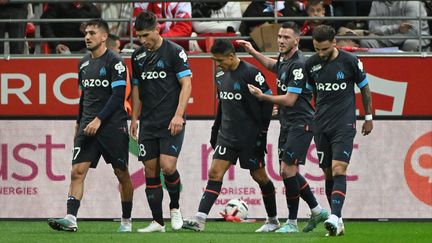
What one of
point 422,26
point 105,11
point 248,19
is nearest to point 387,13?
point 422,26

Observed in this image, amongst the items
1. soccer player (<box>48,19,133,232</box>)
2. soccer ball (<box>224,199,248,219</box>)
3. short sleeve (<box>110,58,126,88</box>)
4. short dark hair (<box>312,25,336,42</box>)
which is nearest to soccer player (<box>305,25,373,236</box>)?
short dark hair (<box>312,25,336,42</box>)

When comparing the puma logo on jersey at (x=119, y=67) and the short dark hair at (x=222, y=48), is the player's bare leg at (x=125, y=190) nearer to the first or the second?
the puma logo on jersey at (x=119, y=67)

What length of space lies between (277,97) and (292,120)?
0.75m

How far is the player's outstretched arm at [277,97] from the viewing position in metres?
14.7

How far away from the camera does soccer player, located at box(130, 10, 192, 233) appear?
14852mm

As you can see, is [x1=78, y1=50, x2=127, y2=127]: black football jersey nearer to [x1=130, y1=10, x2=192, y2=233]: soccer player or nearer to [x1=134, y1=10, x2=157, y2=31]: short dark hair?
[x1=130, y1=10, x2=192, y2=233]: soccer player

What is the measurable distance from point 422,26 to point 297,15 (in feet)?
6.26

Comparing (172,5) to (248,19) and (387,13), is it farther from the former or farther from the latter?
(387,13)

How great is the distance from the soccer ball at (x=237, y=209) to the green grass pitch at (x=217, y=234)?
1.32 feet

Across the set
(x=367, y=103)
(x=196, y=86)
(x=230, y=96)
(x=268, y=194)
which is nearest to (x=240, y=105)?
(x=230, y=96)

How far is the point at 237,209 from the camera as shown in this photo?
1808 centimetres

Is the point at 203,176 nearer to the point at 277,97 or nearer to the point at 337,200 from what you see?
the point at 277,97

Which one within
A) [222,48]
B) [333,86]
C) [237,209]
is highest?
[222,48]

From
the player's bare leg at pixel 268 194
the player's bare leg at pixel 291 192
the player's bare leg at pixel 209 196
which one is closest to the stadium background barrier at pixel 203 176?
the player's bare leg at pixel 268 194
